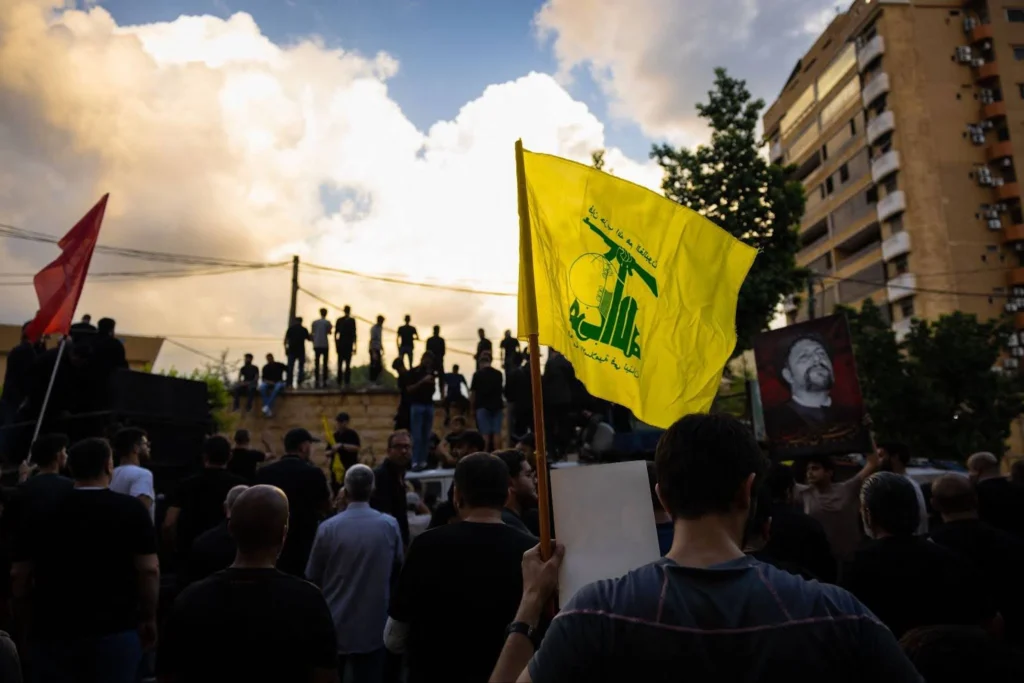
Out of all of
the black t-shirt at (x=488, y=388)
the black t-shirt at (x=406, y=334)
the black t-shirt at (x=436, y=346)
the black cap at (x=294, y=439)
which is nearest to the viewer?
the black cap at (x=294, y=439)

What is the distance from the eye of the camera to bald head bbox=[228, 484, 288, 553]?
2803 mm

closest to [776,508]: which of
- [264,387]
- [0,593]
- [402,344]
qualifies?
[0,593]

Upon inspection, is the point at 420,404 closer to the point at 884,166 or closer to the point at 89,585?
the point at 89,585

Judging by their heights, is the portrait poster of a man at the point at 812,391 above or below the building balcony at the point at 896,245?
below

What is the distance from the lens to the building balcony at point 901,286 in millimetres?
42219

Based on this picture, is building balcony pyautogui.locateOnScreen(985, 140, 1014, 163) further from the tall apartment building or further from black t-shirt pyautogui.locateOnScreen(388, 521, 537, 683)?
black t-shirt pyautogui.locateOnScreen(388, 521, 537, 683)

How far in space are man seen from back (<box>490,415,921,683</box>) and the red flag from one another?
7226 millimetres

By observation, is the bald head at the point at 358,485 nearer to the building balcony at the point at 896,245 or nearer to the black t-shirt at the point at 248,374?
the black t-shirt at the point at 248,374

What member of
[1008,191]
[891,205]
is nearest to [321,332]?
[891,205]

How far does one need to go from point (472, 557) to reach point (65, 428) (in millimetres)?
6730

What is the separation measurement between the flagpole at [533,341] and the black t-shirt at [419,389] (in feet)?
31.4

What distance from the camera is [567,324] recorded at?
2826mm

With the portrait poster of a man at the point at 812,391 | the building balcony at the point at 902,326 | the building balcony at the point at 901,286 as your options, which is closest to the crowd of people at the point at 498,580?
the portrait poster of a man at the point at 812,391

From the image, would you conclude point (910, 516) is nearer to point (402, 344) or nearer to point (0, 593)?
point (0, 593)
